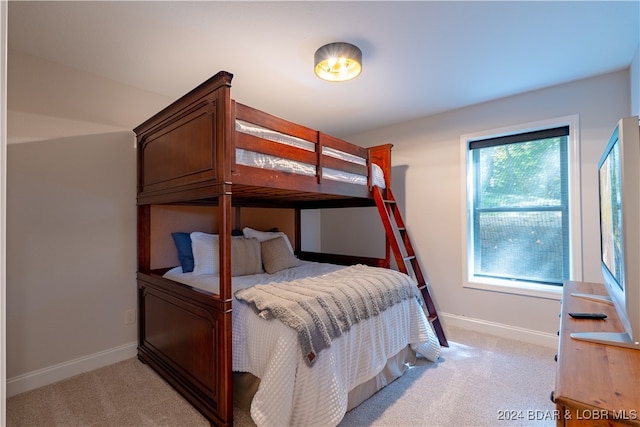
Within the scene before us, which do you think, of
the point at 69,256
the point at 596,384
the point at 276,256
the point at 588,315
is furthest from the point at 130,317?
the point at 588,315

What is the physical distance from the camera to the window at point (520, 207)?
8.93ft

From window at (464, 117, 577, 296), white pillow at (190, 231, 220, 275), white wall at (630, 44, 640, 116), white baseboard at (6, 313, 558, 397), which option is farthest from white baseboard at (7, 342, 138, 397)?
white wall at (630, 44, 640, 116)

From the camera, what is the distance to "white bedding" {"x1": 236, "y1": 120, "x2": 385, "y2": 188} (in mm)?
1761

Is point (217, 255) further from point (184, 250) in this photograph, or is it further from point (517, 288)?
point (517, 288)

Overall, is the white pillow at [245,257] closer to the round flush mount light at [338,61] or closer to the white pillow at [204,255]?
the white pillow at [204,255]

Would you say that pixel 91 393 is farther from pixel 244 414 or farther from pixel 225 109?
pixel 225 109

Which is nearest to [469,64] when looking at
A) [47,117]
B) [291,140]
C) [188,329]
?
[291,140]

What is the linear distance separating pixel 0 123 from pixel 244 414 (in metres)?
1.86

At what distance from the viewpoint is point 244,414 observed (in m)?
1.78

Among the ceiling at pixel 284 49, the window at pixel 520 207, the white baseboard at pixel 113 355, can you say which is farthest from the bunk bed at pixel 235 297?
the window at pixel 520 207

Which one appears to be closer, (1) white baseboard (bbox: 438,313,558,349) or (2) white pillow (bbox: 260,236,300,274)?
(1) white baseboard (bbox: 438,313,558,349)

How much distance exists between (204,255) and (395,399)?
181 centimetres

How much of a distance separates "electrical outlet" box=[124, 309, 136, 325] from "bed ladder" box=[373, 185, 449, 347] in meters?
2.41

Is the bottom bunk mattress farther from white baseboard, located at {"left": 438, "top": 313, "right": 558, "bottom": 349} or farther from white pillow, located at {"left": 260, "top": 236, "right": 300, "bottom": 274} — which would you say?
white baseboard, located at {"left": 438, "top": 313, "right": 558, "bottom": 349}
